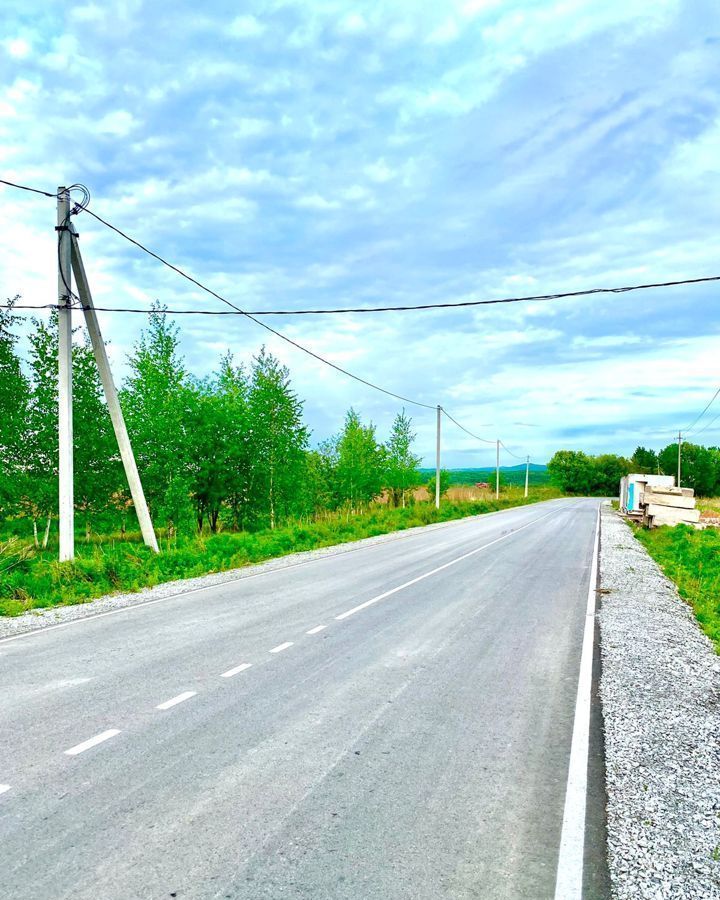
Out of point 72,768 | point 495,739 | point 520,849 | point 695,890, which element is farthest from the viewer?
point 495,739

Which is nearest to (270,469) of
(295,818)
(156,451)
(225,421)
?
(225,421)

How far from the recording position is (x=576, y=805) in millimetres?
3988

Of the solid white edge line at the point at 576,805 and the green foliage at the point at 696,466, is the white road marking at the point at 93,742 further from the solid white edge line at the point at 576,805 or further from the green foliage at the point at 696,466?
the green foliage at the point at 696,466

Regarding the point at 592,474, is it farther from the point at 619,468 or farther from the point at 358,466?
the point at 358,466

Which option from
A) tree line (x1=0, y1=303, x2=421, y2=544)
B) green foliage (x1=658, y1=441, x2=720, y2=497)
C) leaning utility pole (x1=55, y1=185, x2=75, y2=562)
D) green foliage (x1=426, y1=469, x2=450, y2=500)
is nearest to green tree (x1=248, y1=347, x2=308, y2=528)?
tree line (x1=0, y1=303, x2=421, y2=544)

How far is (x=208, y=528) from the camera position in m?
30.4

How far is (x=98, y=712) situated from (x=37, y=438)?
21.2m

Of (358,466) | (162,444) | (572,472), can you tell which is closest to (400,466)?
(358,466)

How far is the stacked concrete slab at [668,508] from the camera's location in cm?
2669

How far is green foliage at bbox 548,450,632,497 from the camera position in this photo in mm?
113438

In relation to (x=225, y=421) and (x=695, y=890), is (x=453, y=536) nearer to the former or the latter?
(x=225, y=421)

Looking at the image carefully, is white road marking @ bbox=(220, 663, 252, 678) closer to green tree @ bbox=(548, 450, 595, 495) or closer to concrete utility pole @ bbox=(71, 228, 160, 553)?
concrete utility pole @ bbox=(71, 228, 160, 553)

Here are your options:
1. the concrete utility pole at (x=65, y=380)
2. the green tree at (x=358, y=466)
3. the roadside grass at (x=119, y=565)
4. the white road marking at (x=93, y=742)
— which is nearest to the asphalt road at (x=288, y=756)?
the white road marking at (x=93, y=742)

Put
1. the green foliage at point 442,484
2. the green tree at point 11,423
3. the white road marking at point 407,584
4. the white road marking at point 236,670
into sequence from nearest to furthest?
the white road marking at point 236,670 → the white road marking at point 407,584 → the green tree at point 11,423 → the green foliage at point 442,484
